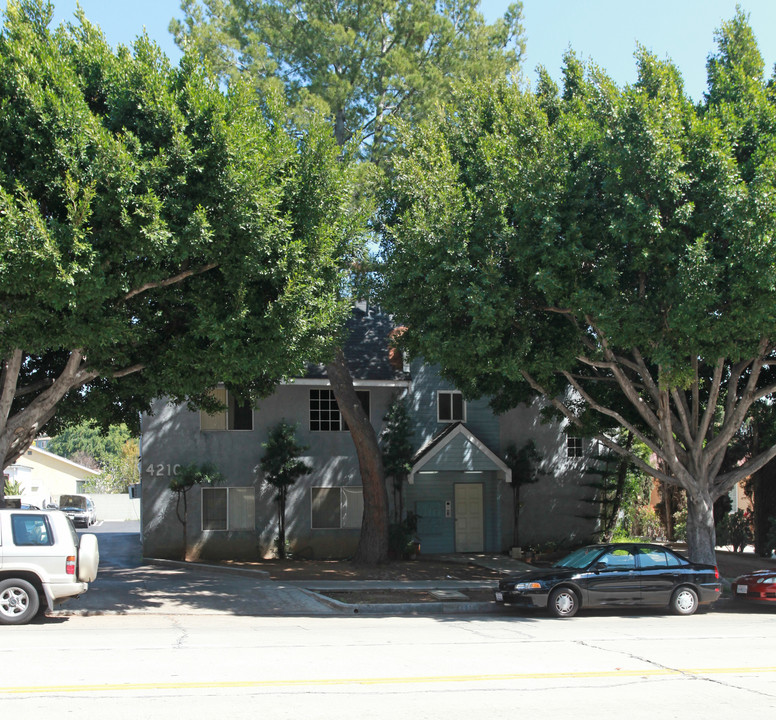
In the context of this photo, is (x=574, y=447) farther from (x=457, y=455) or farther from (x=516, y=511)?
(x=457, y=455)

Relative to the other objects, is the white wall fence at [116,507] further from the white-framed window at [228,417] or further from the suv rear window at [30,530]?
the suv rear window at [30,530]

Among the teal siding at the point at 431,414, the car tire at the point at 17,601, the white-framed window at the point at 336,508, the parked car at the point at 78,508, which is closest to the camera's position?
the car tire at the point at 17,601

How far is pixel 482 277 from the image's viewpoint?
51.3ft

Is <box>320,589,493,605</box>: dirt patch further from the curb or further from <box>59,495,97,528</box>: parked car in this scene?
<box>59,495,97,528</box>: parked car

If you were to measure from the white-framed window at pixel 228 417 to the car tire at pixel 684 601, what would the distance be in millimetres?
13787

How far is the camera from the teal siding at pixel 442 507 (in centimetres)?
2605

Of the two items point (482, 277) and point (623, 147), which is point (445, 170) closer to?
point (482, 277)

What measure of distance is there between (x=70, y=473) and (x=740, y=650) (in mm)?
57099

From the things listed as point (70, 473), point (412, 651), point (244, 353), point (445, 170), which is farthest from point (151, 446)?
point (70, 473)

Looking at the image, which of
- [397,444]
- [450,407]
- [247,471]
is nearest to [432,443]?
[397,444]

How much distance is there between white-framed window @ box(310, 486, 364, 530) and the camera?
2536cm

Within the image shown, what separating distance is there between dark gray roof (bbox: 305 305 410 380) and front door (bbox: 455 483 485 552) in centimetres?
447

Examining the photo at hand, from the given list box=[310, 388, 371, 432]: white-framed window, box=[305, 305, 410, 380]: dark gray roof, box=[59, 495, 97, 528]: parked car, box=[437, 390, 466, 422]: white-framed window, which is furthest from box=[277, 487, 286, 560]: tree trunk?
box=[59, 495, 97, 528]: parked car

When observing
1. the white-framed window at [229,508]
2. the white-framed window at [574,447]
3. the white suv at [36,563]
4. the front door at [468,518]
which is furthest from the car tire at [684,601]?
the white-framed window at [229,508]
